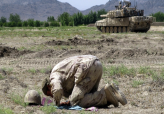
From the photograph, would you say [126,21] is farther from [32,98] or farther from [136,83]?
[32,98]

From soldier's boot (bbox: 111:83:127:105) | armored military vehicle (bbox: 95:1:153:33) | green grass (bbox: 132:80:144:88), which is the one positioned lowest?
green grass (bbox: 132:80:144:88)

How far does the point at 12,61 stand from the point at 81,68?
7.29 m

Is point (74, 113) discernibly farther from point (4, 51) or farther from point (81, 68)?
point (4, 51)

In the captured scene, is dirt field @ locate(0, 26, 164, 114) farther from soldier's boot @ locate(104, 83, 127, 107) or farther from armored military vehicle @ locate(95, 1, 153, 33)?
armored military vehicle @ locate(95, 1, 153, 33)

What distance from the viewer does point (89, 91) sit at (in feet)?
18.0

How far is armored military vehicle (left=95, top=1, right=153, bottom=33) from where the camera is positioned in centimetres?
2623

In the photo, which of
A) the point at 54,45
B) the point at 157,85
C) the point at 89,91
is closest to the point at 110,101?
the point at 89,91

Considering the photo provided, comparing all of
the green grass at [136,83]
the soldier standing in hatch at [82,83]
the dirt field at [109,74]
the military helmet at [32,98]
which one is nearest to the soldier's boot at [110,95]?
the soldier standing in hatch at [82,83]

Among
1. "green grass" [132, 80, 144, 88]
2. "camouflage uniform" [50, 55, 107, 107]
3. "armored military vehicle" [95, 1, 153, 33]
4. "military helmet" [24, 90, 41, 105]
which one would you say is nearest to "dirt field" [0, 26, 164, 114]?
"green grass" [132, 80, 144, 88]

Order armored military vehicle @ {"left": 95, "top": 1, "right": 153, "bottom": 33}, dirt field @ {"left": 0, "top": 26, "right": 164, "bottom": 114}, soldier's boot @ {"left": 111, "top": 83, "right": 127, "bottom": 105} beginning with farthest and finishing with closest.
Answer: armored military vehicle @ {"left": 95, "top": 1, "right": 153, "bottom": 33}
dirt field @ {"left": 0, "top": 26, "right": 164, "bottom": 114}
soldier's boot @ {"left": 111, "top": 83, "right": 127, "bottom": 105}

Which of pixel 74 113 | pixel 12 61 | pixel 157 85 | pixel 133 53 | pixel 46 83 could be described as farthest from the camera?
pixel 133 53

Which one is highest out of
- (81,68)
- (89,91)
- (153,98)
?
(81,68)

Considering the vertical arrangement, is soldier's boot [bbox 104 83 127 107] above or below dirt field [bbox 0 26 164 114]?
above

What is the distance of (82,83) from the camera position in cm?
528
